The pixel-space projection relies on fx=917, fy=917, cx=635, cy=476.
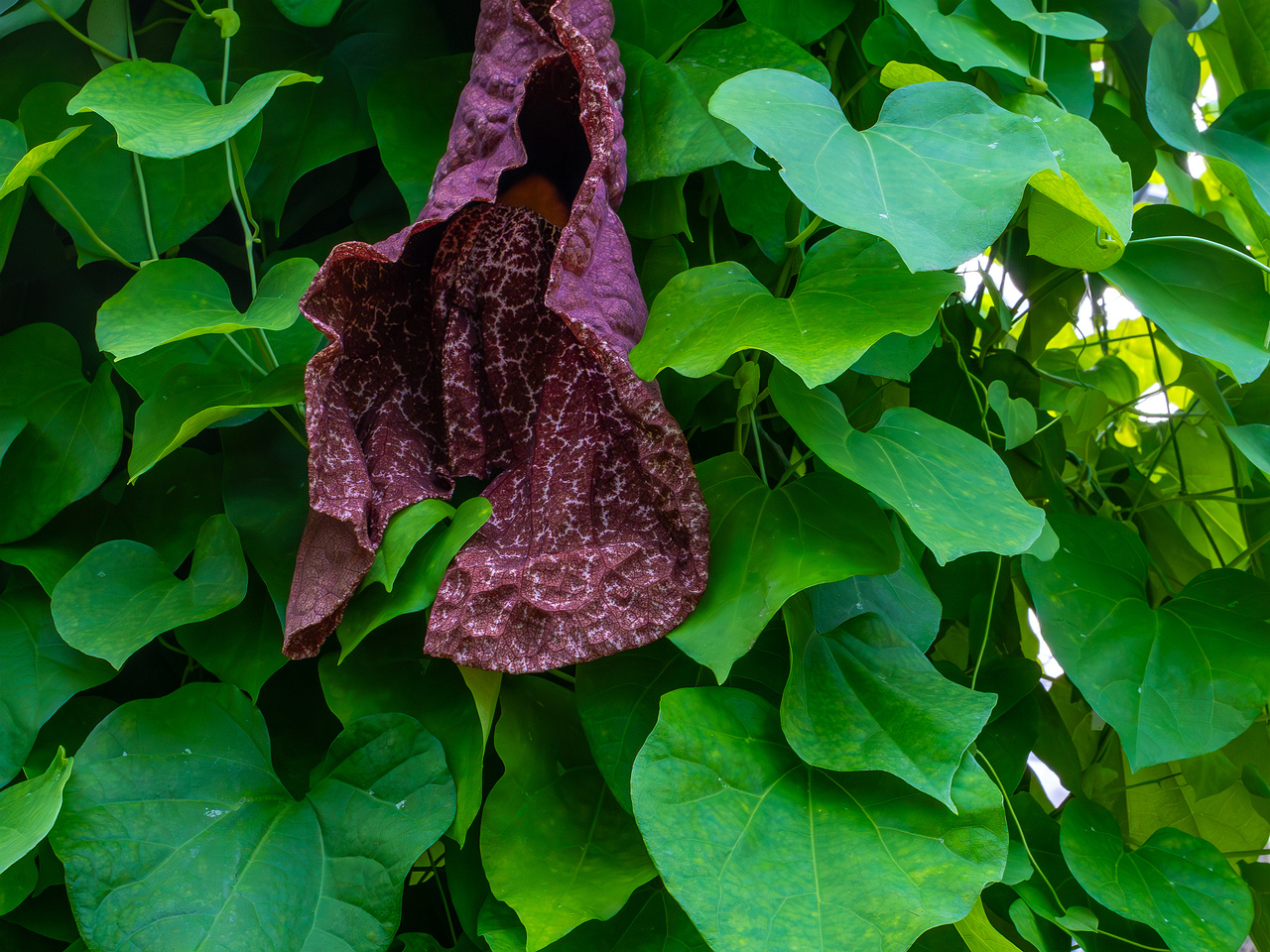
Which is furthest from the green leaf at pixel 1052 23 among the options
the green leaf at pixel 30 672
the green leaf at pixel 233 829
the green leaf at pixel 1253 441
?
the green leaf at pixel 30 672

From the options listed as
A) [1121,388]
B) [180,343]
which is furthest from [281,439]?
[1121,388]

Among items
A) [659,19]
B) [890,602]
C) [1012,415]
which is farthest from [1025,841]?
[659,19]

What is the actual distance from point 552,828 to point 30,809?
36 centimetres

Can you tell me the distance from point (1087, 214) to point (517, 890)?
0.61 m

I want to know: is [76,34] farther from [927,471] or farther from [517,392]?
[927,471]

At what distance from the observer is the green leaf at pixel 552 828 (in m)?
0.63

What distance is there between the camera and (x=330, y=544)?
0.66 metres

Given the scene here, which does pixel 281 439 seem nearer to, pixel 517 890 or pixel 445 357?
pixel 445 357

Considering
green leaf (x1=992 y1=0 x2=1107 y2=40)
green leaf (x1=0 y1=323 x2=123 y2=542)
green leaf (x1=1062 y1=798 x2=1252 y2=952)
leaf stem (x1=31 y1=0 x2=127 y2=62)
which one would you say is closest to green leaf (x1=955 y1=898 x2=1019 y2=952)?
green leaf (x1=1062 y1=798 x2=1252 y2=952)

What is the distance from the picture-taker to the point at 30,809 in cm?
63

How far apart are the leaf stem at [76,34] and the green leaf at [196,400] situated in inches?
11.3

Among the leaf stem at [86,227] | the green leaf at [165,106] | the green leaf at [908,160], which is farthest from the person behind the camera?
the leaf stem at [86,227]

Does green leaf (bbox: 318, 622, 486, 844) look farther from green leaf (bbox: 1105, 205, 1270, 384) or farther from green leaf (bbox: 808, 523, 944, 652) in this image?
green leaf (bbox: 1105, 205, 1270, 384)

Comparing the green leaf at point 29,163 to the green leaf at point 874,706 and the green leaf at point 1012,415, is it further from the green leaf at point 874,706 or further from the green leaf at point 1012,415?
the green leaf at point 1012,415
